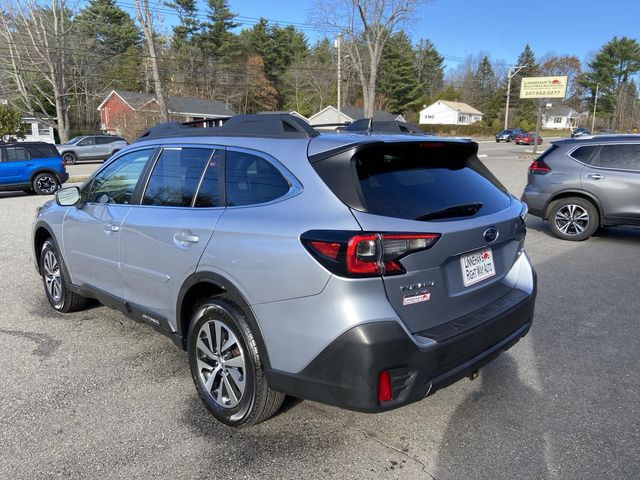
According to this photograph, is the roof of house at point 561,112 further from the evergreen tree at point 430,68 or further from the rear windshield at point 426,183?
the rear windshield at point 426,183

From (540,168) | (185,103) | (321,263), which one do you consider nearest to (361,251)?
(321,263)

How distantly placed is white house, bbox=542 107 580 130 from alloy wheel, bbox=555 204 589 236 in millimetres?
107151

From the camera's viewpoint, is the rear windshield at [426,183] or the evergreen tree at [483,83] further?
the evergreen tree at [483,83]

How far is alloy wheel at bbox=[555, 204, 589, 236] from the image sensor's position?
7.96 metres

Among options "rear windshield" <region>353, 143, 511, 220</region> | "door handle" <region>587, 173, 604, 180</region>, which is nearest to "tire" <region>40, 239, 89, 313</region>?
"rear windshield" <region>353, 143, 511, 220</region>

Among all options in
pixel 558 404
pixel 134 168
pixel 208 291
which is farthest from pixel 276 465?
pixel 134 168

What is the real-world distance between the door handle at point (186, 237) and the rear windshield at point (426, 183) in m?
1.09

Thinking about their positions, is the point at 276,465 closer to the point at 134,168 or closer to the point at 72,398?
the point at 72,398

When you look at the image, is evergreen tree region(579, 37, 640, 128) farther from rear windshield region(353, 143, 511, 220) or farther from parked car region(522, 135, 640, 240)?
rear windshield region(353, 143, 511, 220)

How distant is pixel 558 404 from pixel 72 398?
3.18 meters

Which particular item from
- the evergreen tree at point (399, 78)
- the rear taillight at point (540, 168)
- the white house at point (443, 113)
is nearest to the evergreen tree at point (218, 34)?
the evergreen tree at point (399, 78)

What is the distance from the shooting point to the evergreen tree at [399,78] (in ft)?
238

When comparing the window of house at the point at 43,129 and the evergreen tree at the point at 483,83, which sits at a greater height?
the evergreen tree at the point at 483,83

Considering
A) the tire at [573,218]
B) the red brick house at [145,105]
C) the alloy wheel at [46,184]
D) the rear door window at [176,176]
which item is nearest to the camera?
the rear door window at [176,176]
